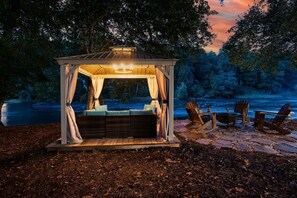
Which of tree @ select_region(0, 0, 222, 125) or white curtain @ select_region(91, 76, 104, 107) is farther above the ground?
tree @ select_region(0, 0, 222, 125)

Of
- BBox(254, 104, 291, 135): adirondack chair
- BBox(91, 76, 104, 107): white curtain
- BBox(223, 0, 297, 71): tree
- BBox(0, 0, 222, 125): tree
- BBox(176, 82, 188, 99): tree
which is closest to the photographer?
BBox(254, 104, 291, 135): adirondack chair

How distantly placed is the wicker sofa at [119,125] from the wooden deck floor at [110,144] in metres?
0.26

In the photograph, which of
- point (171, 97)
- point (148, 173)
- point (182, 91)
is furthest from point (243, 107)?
point (182, 91)

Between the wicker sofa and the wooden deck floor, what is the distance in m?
0.26

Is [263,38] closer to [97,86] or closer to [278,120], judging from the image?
[278,120]

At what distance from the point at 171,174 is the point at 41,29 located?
7864 millimetres

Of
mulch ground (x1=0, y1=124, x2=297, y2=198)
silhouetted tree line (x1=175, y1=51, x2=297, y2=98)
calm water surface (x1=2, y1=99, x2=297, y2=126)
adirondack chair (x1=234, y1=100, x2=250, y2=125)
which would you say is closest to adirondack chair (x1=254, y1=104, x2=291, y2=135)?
adirondack chair (x1=234, y1=100, x2=250, y2=125)

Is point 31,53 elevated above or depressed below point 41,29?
below

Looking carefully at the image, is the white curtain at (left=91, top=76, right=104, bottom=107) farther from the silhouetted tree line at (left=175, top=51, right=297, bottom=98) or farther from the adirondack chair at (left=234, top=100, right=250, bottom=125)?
the silhouetted tree line at (left=175, top=51, right=297, bottom=98)

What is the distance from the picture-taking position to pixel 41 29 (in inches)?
328

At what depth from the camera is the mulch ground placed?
9.73 ft

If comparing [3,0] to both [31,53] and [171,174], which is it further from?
[171,174]

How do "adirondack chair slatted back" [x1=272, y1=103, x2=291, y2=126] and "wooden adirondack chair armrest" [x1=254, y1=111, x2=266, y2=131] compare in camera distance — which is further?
"wooden adirondack chair armrest" [x1=254, y1=111, x2=266, y2=131]

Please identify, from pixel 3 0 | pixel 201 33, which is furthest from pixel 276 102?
pixel 3 0
